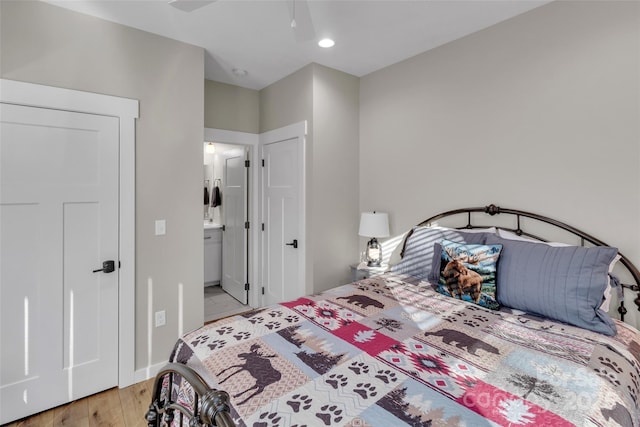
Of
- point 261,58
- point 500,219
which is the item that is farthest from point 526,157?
point 261,58

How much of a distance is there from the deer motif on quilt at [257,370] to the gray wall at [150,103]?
1596 mm

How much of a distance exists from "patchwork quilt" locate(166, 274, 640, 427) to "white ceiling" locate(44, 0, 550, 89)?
5.28ft

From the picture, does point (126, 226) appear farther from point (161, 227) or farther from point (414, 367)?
point (414, 367)

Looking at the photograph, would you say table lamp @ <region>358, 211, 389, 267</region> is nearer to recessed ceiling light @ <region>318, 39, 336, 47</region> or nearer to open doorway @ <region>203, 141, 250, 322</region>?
recessed ceiling light @ <region>318, 39, 336, 47</region>

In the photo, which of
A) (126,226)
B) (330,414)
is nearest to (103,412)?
(126,226)

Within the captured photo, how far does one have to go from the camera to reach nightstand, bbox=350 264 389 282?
9.87ft

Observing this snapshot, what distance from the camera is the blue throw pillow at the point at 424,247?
7.61 ft

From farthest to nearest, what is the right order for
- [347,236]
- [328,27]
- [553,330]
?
[347,236] < [328,27] < [553,330]

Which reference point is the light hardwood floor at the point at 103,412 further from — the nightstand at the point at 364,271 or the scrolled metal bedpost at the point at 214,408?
the nightstand at the point at 364,271

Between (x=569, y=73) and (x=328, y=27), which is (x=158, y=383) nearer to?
(x=328, y=27)

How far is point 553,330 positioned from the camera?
1.60m

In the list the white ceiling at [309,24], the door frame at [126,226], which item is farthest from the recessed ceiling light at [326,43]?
the door frame at [126,226]

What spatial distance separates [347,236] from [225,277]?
2.19 metres

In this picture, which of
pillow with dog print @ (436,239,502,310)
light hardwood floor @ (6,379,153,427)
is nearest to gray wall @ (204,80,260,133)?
light hardwood floor @ (6,379,153,427)
